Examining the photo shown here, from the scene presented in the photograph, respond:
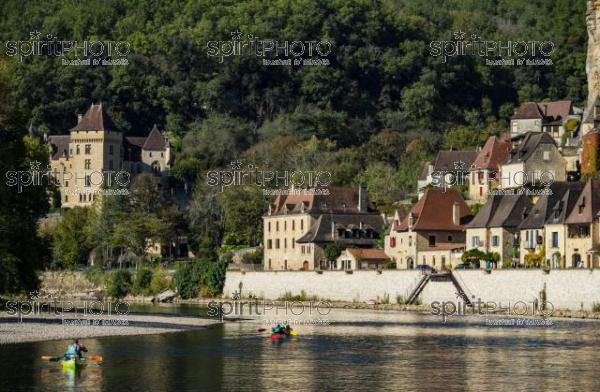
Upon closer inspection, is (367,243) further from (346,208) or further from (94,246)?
(94,246)

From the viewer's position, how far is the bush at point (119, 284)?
387 ft

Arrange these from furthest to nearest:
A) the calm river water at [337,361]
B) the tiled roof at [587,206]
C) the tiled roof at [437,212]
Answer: the tiled roof at [437,212] → the tiled roof at [587,206] → the calm river water at [337,361]

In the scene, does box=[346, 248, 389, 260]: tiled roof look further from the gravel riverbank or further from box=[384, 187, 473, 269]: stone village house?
the gravel riverbank

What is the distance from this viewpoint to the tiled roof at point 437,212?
105 m

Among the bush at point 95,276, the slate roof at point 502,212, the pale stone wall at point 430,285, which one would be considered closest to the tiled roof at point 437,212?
the slate roof at point 502,212

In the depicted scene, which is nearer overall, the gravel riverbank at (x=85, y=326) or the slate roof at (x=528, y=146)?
the gravel riverbank at (x=85, y=326)

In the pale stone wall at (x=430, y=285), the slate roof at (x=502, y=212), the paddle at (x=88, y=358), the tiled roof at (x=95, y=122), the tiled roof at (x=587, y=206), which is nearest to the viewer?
the paddle at (x=88, y=358)

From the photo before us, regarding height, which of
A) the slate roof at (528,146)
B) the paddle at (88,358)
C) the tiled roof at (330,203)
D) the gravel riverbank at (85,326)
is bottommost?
the paddle at (88,358)

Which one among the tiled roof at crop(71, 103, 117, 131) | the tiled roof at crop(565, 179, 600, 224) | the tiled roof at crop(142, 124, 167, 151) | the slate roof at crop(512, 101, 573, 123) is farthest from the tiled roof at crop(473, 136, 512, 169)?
the tiled roof at crop(71, 103, 117, 131)

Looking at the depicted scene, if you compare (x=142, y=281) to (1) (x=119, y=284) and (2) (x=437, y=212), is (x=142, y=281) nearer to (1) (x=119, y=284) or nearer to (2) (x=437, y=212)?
(1) (x=119, y=284)

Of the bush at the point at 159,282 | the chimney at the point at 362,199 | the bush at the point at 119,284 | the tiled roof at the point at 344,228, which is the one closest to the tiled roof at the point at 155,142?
the bush at the point at 119,284

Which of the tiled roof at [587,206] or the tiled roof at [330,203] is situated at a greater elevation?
the tiled roof at [330,203]

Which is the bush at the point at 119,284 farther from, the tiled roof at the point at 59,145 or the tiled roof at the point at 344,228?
the tiled roof at the point at 59,145

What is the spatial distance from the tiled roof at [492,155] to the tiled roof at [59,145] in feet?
220
